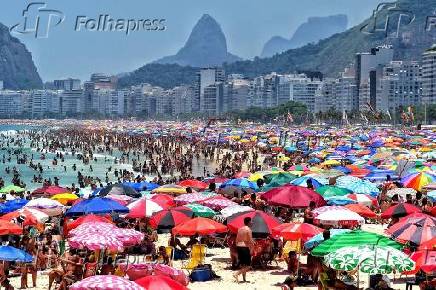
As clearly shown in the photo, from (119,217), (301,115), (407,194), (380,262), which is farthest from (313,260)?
(301,115)

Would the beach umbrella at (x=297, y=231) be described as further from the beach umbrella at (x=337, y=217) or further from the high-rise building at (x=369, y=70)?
the high-rise building at (x=369, y=70)

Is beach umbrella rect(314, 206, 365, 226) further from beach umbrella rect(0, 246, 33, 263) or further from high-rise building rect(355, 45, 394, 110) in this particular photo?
high-rise building rect(355, 45, 394, 110)

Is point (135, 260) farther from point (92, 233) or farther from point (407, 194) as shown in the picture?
point (407, 194)

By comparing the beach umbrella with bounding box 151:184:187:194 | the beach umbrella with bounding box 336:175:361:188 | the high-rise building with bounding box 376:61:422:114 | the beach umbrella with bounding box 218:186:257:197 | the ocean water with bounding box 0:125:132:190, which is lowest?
the ocean water with bounding box 0:125:132:190

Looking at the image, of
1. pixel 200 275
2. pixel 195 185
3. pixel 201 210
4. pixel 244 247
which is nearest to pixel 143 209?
pixel 201 210

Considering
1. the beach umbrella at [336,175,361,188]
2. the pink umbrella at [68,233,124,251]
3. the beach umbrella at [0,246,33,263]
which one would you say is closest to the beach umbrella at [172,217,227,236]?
the pink umbrella at [68,233,124,251]
